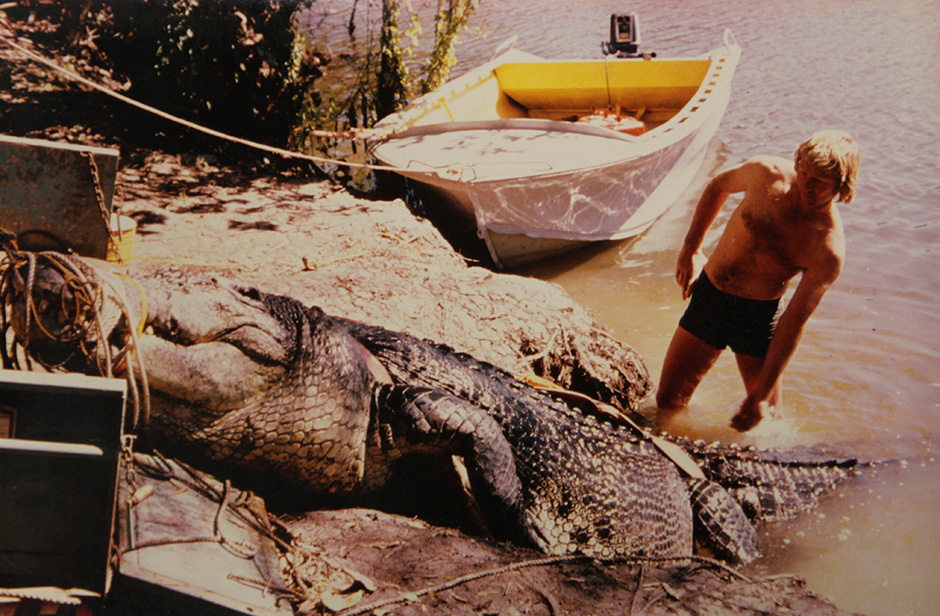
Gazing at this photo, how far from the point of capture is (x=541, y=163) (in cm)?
629

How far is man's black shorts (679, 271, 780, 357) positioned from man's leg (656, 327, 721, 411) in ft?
0.23

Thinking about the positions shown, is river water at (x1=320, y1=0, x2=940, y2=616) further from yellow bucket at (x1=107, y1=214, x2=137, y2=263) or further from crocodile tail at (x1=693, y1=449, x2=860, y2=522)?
yellow bucket at (x1=107, y1=214, x2=137, y2=263)

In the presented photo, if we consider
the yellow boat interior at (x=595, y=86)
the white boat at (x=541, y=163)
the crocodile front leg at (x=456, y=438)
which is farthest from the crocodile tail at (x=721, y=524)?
the yellow boat interior at (x=595, y=86)

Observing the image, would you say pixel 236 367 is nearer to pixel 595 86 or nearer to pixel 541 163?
pixel 541 163

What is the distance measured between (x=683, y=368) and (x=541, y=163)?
2562 millimetres

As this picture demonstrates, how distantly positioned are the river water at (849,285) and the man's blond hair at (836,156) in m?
1.76

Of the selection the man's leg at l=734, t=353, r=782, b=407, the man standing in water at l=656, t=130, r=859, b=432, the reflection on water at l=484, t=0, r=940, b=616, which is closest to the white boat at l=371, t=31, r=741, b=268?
the reflection on water at l=484, t=0, r=940, b=616

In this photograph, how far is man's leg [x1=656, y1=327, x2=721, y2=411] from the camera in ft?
14.7

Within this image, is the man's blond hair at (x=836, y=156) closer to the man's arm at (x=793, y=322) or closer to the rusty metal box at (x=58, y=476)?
the man's arm at (x=793, y=322)

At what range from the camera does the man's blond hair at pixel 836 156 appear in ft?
11.1

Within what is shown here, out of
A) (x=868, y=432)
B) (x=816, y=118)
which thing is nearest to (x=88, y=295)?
(x=868, y=432)

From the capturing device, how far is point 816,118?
10281 millimetres

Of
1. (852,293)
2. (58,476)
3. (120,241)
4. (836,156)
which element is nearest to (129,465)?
(58,476)

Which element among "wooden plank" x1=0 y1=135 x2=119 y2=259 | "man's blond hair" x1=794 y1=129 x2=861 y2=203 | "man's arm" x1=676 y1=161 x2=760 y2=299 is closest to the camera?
"wooden plank" x1=0 y1=135 x2=119 y2=259
